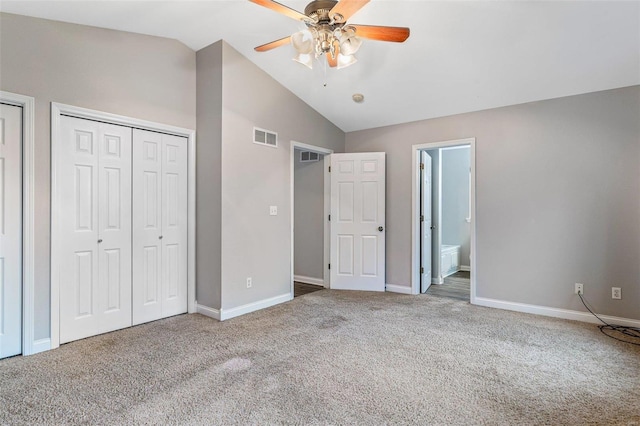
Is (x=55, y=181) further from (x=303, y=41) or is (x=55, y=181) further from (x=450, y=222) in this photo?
(x=450, y=222)

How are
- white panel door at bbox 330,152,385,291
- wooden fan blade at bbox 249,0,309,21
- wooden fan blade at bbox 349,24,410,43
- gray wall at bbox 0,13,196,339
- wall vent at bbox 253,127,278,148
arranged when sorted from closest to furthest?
wooden fan blade at bbox 249,0,309,21, wooden fan blade at bbox 349,24,410,43, gray wall at bbox 0,13,196,339, wall vent at bbox 253,127,278,148, white panel door at bbox 330,152,385,291

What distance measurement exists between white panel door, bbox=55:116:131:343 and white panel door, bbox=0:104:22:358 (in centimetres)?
28

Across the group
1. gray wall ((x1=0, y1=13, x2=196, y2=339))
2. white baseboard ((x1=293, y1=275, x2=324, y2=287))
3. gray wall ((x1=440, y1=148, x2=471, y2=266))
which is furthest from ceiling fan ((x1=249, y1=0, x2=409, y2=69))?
gray wall ((x1=440, y1=148, x2=471, y2=266))

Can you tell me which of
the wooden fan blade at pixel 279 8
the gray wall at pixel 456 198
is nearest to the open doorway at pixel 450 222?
the gray wall at pixel 456 198

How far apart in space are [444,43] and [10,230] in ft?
13.4

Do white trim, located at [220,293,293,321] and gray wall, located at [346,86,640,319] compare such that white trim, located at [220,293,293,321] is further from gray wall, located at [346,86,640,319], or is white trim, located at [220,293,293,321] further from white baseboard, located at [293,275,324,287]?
gray wall, located at [346,86,640,319]

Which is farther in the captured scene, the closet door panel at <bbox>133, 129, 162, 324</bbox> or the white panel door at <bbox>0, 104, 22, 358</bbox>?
the closet door panel at <bbox>133, 129, 162, 324</bbox>

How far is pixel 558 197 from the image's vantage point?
12.4 ft

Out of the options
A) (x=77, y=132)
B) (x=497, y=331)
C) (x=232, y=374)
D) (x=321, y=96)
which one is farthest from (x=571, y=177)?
(x=77, y=132)

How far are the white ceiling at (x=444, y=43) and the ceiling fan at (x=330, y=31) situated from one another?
28.0 inches

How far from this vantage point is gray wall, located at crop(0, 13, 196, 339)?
9.00 ft

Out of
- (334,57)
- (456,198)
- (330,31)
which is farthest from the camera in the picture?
(456,198)

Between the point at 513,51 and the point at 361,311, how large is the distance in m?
3.08

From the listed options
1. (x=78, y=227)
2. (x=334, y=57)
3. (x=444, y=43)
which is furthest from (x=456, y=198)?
(x=78, y=227)
